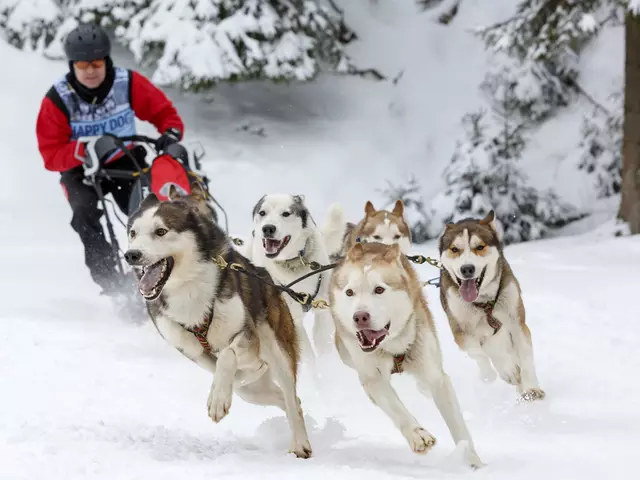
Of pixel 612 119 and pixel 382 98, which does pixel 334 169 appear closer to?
pixel 382 98

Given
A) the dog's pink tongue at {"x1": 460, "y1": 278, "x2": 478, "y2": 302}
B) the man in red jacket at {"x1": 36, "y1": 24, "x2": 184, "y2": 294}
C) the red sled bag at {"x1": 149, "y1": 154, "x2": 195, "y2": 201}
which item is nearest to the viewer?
the dog's pink tongue at {"x1": 460, "y1": 278, "x2": 478, "y2": 302}

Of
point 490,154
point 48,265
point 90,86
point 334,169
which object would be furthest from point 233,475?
point 334,169

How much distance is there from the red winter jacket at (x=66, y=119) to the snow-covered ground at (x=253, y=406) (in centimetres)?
128

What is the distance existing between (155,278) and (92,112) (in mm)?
2806

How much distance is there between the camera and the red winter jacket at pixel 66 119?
5629 millimetres

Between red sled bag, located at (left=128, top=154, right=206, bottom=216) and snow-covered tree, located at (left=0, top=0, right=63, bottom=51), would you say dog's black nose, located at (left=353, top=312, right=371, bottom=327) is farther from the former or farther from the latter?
snow-covered tree, located at (left=0, top=0, right=63, bottom=51)

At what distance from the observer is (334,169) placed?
13.5 meters

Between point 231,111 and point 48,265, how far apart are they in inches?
244

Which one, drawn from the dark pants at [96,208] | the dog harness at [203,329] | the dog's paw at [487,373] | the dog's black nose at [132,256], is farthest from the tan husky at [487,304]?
the dark pants at [96,208]

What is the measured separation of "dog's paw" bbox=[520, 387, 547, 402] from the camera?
14.3 feet

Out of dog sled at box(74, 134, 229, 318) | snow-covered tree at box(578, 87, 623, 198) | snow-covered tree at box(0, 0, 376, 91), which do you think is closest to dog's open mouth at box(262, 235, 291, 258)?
dog sled at box(74, 134, 229, 318)

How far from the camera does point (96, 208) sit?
246 inches

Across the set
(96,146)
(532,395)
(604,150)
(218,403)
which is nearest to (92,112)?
(96,146)

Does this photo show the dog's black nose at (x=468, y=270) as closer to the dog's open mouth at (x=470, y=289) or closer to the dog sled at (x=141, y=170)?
the dog's open mouth at (x=470, y=289)
